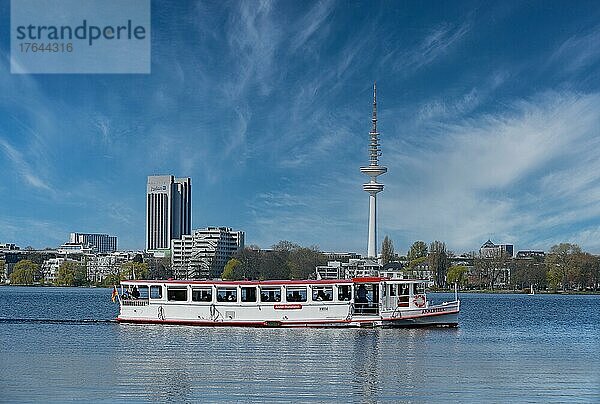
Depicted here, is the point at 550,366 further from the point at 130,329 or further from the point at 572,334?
the point at 130,329

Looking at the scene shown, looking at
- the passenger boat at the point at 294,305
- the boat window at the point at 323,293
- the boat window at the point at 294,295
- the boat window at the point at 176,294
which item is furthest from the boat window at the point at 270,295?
the boat window at the point at 176,294

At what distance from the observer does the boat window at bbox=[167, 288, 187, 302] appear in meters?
73.1

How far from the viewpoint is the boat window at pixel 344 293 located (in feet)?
229

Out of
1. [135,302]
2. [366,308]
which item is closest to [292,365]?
[366,308]

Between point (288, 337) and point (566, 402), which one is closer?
point (566, 402)

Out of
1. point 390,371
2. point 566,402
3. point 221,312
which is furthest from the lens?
point 221,312

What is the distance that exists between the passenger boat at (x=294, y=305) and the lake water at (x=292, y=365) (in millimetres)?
1899

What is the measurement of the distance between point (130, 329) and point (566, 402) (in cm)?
4193

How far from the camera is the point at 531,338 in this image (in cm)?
6762

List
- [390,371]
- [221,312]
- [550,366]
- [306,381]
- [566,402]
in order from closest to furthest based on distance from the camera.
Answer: [566,402] < [306,381] < [390,371] < [550,366] < [221,312]

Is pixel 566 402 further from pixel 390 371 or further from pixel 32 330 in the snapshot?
pixel 32 330

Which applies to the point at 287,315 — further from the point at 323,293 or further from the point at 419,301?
the point at 419,301

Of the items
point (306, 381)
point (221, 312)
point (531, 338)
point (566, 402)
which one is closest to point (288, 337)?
point (221, 312)

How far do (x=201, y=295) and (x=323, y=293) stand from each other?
Answer: 9798mm
